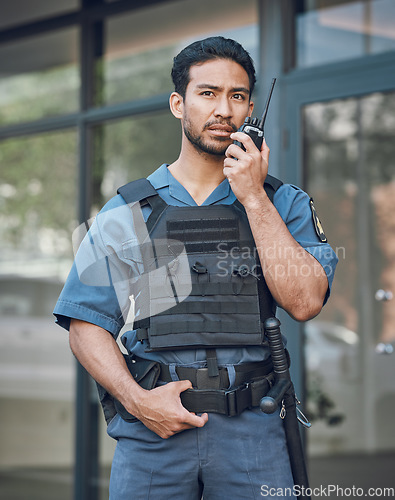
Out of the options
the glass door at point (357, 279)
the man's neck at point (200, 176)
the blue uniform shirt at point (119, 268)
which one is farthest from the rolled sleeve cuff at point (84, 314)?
the glass door at point (357, 279)

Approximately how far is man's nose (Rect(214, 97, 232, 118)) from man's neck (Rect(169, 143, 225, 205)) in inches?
6.0

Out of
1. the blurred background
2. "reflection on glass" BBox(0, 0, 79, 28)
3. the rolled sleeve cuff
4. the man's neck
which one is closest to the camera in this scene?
the rolled sleeve cuff

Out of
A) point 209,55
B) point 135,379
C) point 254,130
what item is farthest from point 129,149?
point 135,379

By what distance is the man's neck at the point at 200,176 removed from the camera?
1.97 meters

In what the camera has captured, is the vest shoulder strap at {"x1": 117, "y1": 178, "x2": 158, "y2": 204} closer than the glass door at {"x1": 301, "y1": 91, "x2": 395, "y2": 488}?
Yes

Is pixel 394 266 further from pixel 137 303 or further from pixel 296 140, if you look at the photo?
pixel 137 303

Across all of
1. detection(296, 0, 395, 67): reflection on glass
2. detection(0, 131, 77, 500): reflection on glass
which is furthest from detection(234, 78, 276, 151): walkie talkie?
detection(0, 131, 77, 500): reflection on glass

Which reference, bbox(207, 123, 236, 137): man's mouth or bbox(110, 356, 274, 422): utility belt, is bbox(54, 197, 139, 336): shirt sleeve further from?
bbox(207, 123, 236, 137): man's mouth

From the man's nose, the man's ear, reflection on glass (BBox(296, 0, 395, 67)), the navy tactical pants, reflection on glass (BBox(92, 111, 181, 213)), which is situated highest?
reflection on glass (BBox(296, 0, 395, 67))

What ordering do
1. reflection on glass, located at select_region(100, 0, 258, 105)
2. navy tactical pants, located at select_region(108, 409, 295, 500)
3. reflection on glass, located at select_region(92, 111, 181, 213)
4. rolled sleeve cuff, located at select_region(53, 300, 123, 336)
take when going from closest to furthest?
navy tactical pants, located at select_region(108, 409, 295, 500), rolled sleeve cuff, located at select_region(53, 300, 123, 336), reflection on glass, located at select_region(100, 0, 258, 105), reflection on glass, located at select_region(92, 111, 181, 213)

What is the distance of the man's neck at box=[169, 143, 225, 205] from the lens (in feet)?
6.45

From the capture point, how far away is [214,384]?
5.76 feet

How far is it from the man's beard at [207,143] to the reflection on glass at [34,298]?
322 cm

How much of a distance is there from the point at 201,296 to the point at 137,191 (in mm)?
364
